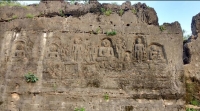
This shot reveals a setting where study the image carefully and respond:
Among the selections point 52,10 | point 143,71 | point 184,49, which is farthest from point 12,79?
point 184,49

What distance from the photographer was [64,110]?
9008 millimetres

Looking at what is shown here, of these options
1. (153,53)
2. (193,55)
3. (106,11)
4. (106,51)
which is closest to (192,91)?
(193,55)

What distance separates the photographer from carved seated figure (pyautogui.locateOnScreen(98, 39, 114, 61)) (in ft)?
31.8

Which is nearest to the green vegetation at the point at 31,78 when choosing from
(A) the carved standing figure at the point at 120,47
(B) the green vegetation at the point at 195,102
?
(A) the carved standing figure at the point at 120,47

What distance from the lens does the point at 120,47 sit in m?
9.80

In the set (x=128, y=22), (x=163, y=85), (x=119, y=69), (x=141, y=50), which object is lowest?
(x=163, y=85)

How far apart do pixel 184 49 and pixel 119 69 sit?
2.69 m

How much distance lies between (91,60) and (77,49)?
651mm

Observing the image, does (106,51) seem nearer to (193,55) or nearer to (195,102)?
(193,55)

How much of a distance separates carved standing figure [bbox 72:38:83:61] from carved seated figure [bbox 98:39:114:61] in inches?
27.8

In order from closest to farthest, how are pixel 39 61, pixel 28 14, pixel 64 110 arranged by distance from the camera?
pixel 64 110, pixel 39 61, pixel 28 14

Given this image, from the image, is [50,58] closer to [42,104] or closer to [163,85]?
[42,104]

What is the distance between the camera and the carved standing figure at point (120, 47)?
9.70 m

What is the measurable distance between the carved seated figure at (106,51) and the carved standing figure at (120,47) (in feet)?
0.75
